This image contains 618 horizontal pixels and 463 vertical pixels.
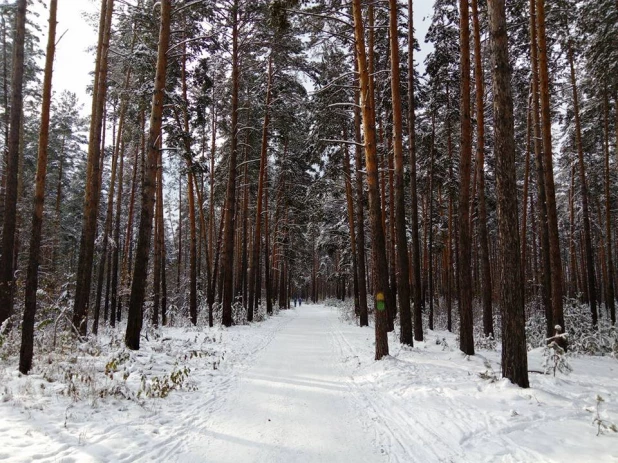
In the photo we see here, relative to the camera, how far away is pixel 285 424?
4664 mm

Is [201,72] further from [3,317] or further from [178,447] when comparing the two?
[178,447]

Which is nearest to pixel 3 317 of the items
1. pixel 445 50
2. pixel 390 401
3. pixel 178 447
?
pixel 178 447

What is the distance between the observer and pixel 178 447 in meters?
3.92

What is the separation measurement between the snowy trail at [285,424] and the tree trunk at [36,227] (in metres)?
3.84

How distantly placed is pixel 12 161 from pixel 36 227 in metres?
2.69

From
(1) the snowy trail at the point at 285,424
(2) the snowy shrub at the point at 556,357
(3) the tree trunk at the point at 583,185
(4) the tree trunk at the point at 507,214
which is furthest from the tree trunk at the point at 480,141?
(3) the tree trunk at the point at 583,185

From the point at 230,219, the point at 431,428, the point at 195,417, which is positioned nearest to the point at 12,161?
the point at 195,417

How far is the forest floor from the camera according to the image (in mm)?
3756

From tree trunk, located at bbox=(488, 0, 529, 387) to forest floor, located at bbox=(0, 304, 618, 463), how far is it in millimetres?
512

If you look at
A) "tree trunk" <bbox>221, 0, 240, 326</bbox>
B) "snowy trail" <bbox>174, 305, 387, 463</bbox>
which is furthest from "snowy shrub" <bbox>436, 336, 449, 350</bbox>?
"tree trunk" <bbox>221, 0, 240, 326</bbox>

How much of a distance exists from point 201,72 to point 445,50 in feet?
31.4

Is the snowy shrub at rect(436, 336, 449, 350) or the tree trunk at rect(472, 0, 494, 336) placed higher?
the tree trunk at rect(472, 0, 494, 336)

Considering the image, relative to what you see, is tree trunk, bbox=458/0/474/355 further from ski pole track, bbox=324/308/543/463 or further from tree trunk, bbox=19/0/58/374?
tree trunk, bbox=19/0/58/374

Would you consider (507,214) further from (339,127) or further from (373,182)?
(339,127)
